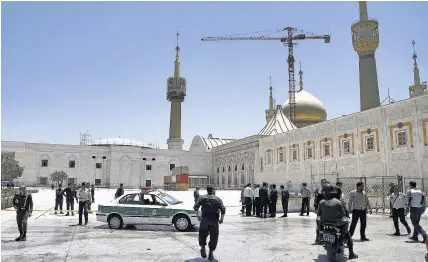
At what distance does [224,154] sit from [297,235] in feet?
187

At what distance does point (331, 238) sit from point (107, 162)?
212 ft

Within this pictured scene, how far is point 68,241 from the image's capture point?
1038 centimetres

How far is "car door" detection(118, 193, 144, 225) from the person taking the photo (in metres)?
13.2

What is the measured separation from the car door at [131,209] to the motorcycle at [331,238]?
24.6 feet

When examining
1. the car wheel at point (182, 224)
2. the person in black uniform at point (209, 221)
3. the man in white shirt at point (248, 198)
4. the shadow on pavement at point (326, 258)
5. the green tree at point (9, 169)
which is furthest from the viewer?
the green tree at point (9, 169)

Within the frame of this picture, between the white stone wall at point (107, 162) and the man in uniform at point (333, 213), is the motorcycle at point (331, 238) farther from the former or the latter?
the white stone wall at point (107, 162)

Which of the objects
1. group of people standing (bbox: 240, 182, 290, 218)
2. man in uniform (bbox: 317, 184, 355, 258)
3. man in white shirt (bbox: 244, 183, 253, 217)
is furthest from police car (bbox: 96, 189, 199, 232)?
man in white shirt (bbox: 244, 183, 253, 217)

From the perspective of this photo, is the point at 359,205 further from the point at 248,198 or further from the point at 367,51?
the point at 367,51

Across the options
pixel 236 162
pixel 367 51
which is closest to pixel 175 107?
pixel 236 162

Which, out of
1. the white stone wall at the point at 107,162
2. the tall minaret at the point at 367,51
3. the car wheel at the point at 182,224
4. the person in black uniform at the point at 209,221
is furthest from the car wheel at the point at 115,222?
the white stone wall at the point at 107,162

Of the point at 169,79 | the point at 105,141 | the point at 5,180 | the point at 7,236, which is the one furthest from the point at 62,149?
the point at 7,236

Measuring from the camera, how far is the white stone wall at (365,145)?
3022 centimetres

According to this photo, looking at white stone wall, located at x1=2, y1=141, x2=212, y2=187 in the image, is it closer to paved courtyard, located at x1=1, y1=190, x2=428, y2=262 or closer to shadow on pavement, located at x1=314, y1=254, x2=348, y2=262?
paved courtyard, located at x1=1, y1=190, x2=428, y2=262

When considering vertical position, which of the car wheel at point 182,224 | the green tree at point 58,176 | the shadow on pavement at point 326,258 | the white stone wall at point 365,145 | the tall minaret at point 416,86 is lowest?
the shadow on pavement at point 326,258
